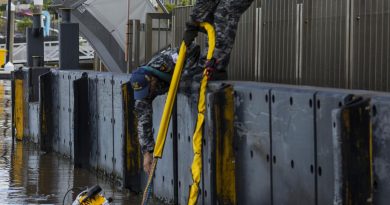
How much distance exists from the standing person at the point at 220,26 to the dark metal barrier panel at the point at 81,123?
4.71 m

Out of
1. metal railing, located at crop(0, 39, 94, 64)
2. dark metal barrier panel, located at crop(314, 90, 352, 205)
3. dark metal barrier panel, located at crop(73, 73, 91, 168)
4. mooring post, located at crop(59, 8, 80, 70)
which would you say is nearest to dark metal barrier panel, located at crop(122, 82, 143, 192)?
dark metal barrier panel, located at crop(73, 73, 91, 168)

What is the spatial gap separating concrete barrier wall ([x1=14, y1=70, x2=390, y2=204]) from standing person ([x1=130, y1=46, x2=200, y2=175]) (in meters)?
0.25

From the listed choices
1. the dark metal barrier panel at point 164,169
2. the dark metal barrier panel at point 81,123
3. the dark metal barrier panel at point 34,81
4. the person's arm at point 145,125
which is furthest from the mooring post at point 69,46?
the person's arm at point 145,125

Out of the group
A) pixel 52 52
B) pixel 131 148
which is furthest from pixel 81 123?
pixel 52 52

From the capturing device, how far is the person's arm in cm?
891

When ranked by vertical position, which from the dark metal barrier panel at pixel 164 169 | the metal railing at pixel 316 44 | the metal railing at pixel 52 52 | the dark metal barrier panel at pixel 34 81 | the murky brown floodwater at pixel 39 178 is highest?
the metal railing at pixel 52 52

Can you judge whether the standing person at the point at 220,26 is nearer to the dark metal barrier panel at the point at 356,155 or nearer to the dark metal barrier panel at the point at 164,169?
the dark metal barrier panel at the point at 164,169

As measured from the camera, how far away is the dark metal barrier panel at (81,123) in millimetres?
13172

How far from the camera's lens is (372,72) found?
869 cm

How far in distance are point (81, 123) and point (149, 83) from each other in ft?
14.5

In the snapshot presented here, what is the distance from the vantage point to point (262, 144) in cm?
777

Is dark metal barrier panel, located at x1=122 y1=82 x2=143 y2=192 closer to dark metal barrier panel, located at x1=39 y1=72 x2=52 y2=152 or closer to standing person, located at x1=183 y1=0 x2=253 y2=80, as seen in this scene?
standing person, located at x1=183 y1=0 x2=253 y2=80

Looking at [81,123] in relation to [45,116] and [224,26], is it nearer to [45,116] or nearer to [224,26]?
[45,116]

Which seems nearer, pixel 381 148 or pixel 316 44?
pixel 381 148
